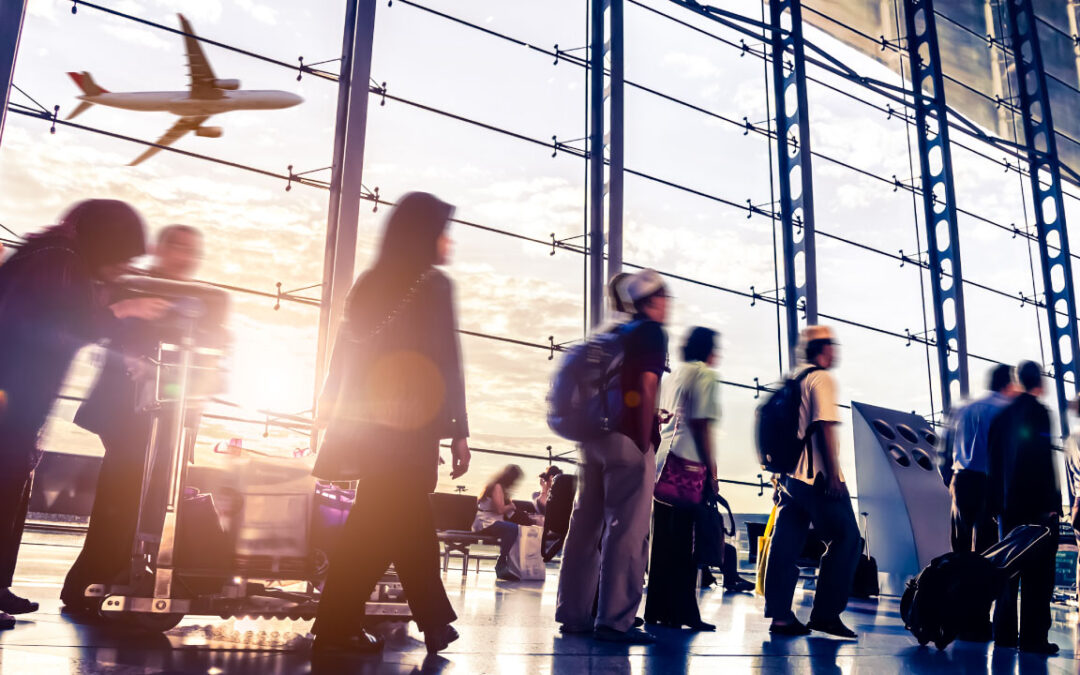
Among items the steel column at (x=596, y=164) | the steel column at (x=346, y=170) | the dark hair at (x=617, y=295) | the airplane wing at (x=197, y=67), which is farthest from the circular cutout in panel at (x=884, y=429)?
the airplane wing at (x=197, y=67)

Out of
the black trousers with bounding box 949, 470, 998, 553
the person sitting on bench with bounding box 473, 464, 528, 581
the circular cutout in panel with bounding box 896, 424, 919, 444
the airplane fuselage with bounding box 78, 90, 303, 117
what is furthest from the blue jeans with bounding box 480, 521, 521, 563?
the airplane fuselage with bounding box 78, 90, 303, 117

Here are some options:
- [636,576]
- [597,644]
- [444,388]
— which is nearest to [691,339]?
[636,576]

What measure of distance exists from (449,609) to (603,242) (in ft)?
20.5

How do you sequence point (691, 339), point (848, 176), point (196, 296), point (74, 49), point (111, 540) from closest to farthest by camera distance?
point (196, 296) < point (111, 540) < point (691, 339) < point (74, 49) < point (848, 176)

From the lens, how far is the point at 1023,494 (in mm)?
4000

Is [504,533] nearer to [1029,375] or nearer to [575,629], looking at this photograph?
[575,629]

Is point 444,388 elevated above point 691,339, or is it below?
below

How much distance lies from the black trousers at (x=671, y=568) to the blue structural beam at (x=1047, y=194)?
1020 centimetres

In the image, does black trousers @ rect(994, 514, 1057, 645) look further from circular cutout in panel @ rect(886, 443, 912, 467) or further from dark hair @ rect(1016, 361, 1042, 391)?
circular cutout in panel @ rect(886, 443, 912, 467)

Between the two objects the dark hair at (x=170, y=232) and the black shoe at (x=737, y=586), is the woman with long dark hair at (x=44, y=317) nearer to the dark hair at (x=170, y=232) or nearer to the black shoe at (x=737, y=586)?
the dark hair at (x=170, y=232)

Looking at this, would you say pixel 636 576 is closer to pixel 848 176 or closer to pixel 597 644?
pixel 597 644

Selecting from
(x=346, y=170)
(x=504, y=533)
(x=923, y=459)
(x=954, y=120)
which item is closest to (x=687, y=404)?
(x=504, y=533)

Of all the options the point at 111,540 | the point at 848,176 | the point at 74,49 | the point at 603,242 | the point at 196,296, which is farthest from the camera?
the point at 848,176

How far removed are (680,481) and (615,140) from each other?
17.7ft
